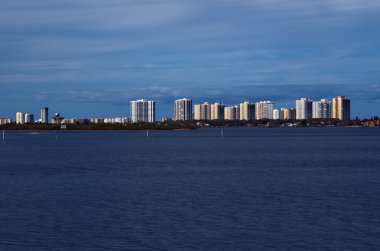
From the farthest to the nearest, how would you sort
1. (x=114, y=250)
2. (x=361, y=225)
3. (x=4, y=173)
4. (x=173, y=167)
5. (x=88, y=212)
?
(x=173, y=167) → (x=4, y=173) → (x=88, y=212) → (x=361, y=225) → (x=114, y=250)

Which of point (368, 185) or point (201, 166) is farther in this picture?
point (201, 166)

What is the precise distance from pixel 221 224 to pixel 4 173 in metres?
27.9

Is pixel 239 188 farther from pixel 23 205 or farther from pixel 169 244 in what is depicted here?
pixel 169 244

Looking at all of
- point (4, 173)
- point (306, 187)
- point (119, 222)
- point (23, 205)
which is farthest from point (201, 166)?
point (119, 222)

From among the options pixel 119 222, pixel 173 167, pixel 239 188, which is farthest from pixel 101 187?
pixel 173 167

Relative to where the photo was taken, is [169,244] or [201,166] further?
[201,166]

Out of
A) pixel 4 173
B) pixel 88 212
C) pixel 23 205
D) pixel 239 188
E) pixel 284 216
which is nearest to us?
pixel 284 216

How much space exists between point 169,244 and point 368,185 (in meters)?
19.2

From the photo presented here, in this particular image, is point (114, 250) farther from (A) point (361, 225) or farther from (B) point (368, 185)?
(B) point (368, 185)

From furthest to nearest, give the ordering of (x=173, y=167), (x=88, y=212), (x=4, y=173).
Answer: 1. (x=173, y=167)
2. (x=4, y=173)
3. (x=88, y=212)

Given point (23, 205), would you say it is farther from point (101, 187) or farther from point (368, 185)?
point (368, 185)

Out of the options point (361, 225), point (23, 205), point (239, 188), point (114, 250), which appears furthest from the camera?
point (239, 188)

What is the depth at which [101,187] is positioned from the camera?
37.0 metres

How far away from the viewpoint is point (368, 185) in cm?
3688
